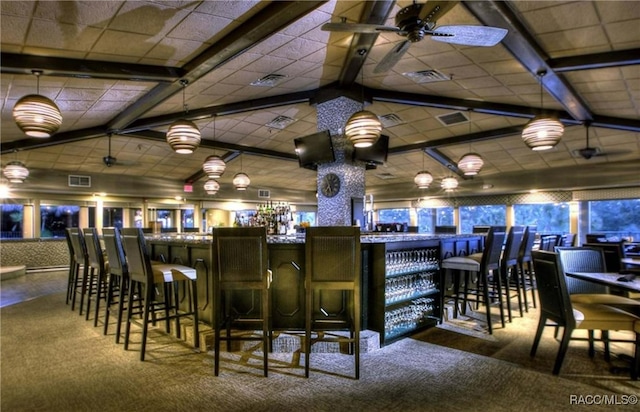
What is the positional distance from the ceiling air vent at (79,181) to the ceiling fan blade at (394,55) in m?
9.98

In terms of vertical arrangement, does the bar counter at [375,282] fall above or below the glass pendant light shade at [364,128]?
below

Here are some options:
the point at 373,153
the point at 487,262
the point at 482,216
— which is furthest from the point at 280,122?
the point at 482,216

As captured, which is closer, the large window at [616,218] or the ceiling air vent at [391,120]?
the ceiling air vent at [391,120]

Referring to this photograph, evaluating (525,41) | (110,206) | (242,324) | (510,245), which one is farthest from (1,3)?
(110,206)

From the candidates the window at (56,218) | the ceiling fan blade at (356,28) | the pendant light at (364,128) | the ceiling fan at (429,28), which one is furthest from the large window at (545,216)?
the window at (56,218)

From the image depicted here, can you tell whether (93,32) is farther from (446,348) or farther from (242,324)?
(446,348)

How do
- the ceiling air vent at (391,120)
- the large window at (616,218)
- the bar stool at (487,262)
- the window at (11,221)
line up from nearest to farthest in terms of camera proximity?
the bar stool at (487,262)
the ceiling air vent at (391,120)
the large window at (616,218)
the window at (11,221)

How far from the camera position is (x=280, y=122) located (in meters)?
7.55

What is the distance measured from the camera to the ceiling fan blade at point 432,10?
2621 mm

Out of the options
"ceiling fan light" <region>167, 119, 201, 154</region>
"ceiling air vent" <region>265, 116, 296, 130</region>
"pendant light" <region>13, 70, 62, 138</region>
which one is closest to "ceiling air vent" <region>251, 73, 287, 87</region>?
"ceiling fan light" <region>167, 119, 201, 154</region>

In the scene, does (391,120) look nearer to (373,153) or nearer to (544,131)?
(373,153)

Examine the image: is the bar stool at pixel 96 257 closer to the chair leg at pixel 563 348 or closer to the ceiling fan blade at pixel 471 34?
the ceiling fan blade at pixel 471 34

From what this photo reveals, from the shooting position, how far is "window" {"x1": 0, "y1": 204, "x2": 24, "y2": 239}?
938 centimetres

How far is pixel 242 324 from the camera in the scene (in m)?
3.20
